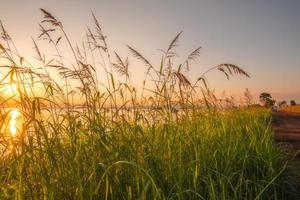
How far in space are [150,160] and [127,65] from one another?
1.55 meters

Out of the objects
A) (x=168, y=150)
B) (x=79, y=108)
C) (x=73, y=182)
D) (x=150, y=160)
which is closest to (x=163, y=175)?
(x=150, y=160)

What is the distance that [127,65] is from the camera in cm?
416

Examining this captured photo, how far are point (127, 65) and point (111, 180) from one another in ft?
5.68

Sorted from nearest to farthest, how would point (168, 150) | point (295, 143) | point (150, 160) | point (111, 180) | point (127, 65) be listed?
point (111, 180), point (150, 160), point (168, 150), point (127, 65), point (295, 143)

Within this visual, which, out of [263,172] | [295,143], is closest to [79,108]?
[263,172]

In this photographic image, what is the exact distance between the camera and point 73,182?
2506 mm

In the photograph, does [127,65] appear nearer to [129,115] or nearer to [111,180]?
[129,115]

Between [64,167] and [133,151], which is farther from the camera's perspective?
[133,151]

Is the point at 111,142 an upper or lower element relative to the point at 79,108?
lower

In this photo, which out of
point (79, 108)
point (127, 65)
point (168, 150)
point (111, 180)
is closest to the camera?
point (111, 180)

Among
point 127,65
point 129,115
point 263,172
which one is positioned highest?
point 127,65

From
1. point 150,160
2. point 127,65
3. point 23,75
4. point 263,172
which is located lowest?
point 263,172

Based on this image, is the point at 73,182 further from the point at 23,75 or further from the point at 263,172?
the point at 263,172

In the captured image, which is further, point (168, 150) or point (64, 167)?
Answer: point (168, 150)
